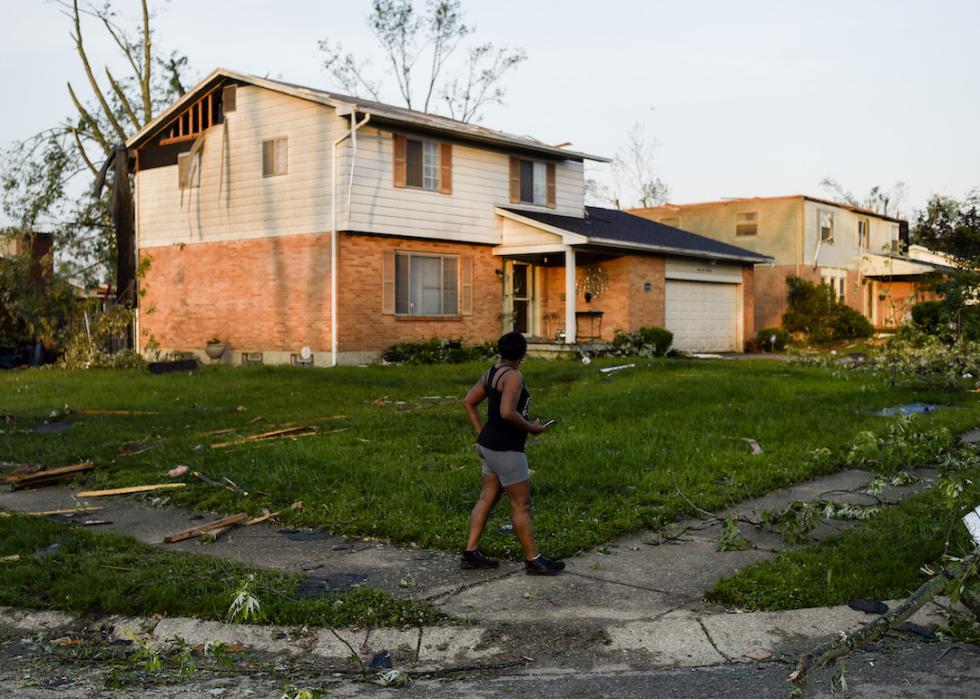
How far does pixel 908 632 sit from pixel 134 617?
4195mm

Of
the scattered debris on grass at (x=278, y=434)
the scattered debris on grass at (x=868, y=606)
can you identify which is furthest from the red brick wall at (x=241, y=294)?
the scattered debris on grass at (x=868, y=606)

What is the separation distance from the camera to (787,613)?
5.23 m

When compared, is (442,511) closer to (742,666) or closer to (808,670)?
(742,666)

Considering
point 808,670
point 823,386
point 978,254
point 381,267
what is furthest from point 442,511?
point 381,267

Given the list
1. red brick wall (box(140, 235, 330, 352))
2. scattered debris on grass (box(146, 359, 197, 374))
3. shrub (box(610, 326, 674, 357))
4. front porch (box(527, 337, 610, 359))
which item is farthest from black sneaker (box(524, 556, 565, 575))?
shrub (box(610, 326, 674, 357))

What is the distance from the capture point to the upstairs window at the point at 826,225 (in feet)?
119

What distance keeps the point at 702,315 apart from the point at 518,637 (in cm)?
2416

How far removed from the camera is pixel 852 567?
588 cm

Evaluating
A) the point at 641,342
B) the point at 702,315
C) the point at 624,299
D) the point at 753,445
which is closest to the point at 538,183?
the point at 624,299

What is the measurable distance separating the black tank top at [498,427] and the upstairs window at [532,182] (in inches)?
786

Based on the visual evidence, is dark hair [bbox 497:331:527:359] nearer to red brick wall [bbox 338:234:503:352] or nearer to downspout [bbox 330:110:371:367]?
downspout [bbox 330:110:371:367]

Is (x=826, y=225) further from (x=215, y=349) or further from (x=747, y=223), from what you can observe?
(x=215, y=349)

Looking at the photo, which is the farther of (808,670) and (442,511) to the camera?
(442,511)

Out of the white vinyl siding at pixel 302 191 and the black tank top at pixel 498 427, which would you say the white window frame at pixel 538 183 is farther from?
the black tank top at pixel 498 427
